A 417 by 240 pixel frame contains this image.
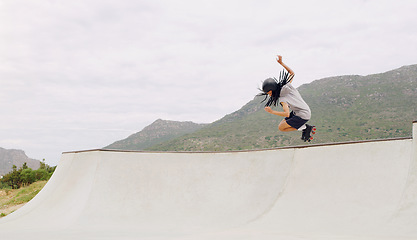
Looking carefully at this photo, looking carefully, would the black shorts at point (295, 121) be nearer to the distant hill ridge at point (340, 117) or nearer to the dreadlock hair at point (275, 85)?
the dreadlock hair at point (275, 85)

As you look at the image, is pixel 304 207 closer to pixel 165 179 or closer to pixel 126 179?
pixel 165 179

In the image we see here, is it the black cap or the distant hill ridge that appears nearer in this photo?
the black cap

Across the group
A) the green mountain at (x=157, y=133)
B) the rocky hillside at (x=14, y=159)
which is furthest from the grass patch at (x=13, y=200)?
the rocky hillside at (x=14, y=159)

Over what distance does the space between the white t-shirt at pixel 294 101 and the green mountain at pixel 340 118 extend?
3045cm

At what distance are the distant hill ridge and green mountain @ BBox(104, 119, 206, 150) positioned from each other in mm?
17861

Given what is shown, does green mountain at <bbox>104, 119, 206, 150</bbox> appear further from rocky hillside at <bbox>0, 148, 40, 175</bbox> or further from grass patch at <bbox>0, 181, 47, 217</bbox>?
grass patch at <bbox>0, 181, 47, 217</bbox>

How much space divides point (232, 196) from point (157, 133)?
2981 inches

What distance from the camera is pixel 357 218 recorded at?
17.0 ft

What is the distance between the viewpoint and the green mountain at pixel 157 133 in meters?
75.4

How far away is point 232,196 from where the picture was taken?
6871 millimetres

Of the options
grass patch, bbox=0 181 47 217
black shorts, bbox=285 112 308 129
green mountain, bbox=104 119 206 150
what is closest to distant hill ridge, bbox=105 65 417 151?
green mountain, bbox=104 119 206 150

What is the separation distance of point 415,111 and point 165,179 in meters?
44.4

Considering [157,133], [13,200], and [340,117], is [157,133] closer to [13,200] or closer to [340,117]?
[340,117]

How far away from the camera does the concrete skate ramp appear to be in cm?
517
